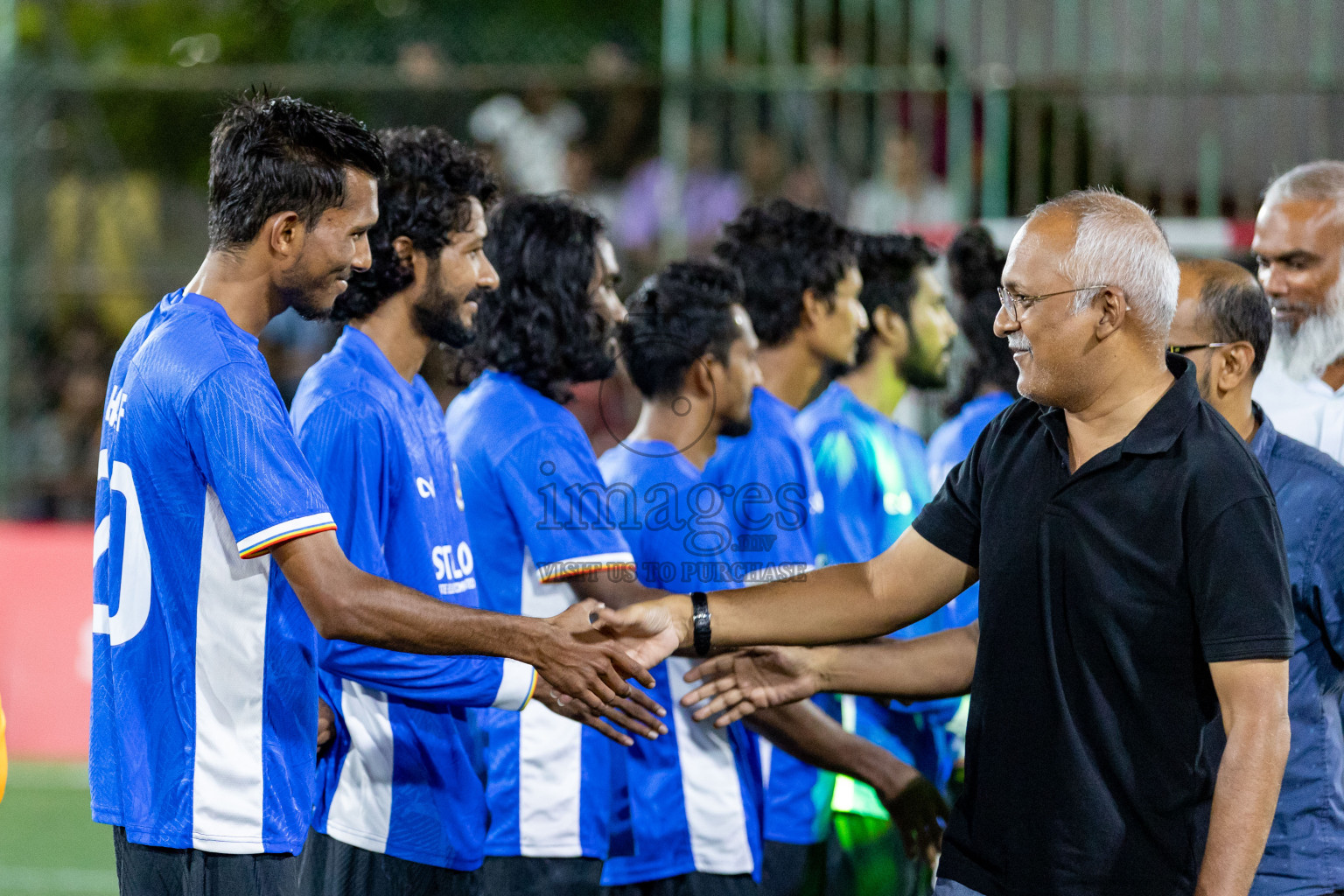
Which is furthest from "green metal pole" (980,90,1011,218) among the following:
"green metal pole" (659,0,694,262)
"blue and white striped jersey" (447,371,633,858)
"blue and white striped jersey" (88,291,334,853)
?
"blue and white striped jersey" (88,291,334,853)

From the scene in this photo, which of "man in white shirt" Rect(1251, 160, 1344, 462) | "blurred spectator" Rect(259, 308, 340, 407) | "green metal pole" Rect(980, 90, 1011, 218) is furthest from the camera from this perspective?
"blurred spectator" Rect(259, 308, 340, 407)

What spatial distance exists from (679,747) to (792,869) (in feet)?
2.10

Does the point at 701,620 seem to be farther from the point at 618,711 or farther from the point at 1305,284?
the point at 1305,284

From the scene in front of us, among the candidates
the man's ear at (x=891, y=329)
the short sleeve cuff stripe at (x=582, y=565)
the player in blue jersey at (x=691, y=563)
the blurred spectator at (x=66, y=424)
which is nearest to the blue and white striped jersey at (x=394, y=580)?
the short sleeve cuff stripe at (x=582, y=565)

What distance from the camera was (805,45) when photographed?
426 inches

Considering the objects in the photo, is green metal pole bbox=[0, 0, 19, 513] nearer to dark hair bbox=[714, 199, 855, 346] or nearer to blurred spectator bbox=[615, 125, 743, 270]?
blurred spectator bbox=[615, 125, 743, 270]

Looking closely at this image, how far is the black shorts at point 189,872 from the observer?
267 cm

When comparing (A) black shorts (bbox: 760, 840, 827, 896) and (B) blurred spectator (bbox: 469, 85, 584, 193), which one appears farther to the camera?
(B) blurred spectator (bbox: 469, 85, 584, 193)

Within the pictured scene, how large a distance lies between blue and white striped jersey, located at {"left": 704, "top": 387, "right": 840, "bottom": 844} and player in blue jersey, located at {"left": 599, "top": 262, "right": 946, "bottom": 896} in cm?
4

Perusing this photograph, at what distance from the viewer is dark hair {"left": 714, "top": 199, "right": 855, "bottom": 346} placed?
521cm

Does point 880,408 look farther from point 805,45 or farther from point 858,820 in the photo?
point 805,45

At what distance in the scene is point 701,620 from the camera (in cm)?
328

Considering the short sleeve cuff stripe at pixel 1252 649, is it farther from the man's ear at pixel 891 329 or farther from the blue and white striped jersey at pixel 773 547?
the man's ear at pixel 891 329

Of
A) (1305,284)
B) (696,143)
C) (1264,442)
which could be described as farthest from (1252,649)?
(696,143)
